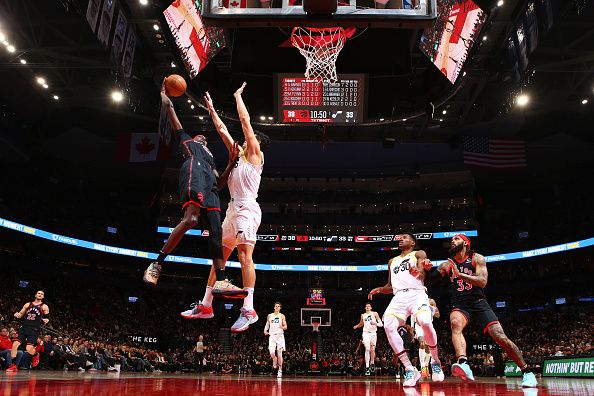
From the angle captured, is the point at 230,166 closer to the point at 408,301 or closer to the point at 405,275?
the point at 405,275

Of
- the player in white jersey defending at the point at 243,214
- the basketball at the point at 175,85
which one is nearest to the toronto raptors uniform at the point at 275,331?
the player in white jersey defending at the point at 243,214

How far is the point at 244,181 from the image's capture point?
6.79m

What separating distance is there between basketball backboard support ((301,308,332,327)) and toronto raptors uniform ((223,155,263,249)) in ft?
92.5

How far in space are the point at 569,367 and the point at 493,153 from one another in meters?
12.0

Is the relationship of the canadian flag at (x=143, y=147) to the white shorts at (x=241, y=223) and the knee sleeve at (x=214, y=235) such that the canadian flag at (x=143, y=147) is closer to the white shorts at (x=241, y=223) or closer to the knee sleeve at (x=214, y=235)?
the white shorts at (x=241, y=223)

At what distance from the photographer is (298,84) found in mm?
16516

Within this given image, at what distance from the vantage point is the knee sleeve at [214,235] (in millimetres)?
6180

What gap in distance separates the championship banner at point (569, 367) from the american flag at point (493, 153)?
1011 cm

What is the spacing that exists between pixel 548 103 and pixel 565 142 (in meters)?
7.19

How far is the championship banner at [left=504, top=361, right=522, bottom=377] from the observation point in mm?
19895

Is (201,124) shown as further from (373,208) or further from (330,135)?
(373,208)

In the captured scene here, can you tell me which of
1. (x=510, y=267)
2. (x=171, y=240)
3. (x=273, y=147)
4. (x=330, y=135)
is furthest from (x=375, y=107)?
(x=510, y=267)

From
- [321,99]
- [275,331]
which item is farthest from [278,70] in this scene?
[275,331]

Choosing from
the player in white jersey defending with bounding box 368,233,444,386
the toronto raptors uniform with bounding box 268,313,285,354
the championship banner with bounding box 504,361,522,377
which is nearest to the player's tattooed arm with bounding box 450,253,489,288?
the player in white jersey defending with bounding box 368,233,444,386
